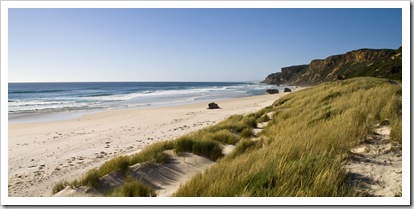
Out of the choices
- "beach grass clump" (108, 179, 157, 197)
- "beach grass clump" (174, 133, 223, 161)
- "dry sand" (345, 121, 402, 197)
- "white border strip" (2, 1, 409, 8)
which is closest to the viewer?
"dry sand" (345, 121, 402, 197)

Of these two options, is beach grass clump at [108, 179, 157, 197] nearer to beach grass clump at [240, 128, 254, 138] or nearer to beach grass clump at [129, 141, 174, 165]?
beach grass clump at [129, 141, 174, 165]

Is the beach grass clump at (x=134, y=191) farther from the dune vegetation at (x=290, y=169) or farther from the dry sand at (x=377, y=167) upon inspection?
the dry sand at (x=377, y=167)

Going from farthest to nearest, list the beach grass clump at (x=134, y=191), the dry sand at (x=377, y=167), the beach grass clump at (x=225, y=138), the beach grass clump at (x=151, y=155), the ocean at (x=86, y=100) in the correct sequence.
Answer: the ocean at (x=86, y=100) → the beach grass clump at (x=225, y=138) → the beach grass clump at (x=151, y=155) → the beach grass clump at (x=134, y=191) → the dry sand at (x=377, y=167)

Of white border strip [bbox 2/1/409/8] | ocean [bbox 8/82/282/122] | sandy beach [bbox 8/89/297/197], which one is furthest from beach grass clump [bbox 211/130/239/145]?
ocean [bbox 8/82/282/122]

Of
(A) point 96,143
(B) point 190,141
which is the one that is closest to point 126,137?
(A) point 96,143

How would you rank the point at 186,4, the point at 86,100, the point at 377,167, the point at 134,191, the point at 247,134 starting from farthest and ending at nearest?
1. the point at 86,100
2. the point at 247,134
3. the point at 186,4
4. the point at 134,191
5. the point at 377,167

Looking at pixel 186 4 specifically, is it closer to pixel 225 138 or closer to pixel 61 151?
pixel 225 138

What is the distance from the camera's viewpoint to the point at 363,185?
3107 millimetres

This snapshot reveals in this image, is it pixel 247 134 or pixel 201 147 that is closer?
Result: pixel 201 147

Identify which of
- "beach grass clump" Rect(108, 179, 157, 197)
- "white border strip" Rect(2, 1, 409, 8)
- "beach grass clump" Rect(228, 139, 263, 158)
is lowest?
"beach grass clump" Rect(108, 179, 157, 197)

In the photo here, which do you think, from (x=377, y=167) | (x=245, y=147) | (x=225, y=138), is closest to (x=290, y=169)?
(x=377, y=167)

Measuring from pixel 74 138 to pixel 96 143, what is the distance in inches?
63.8

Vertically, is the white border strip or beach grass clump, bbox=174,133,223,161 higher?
the white border strip

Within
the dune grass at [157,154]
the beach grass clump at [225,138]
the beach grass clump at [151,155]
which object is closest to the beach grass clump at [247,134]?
the dune grass at [157,154]
